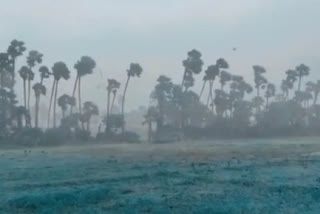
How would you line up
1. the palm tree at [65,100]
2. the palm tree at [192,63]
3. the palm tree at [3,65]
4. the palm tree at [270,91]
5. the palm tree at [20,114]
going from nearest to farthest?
the palm tree at [20,114]
the palm tree at [3,65]
the palm tree at [65,100]
the palm tree at [192,63]
the palm tree at [270,91]

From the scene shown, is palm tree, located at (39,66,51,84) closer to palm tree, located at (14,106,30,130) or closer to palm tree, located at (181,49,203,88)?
palm tree, located at (14,106,30,130)

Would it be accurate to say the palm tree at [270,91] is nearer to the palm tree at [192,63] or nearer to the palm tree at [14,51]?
the palm tree at [192,63]

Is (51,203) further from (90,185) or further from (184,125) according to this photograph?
(184,125)

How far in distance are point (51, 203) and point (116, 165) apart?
14.6 meters

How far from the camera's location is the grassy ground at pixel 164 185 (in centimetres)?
2452

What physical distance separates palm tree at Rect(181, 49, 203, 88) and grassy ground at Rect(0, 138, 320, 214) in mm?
46819

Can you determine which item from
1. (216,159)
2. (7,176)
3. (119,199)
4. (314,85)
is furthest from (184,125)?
(119,199)

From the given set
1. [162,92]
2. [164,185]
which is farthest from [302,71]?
[164,185]

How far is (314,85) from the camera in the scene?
338 ft

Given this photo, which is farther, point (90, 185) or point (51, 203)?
point (90, 185)

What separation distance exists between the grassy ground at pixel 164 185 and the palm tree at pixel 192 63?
46819 millimetres

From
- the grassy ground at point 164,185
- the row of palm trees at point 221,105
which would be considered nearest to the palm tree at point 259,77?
the row of palm trees at point 221,105

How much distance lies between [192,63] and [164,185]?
204 feet

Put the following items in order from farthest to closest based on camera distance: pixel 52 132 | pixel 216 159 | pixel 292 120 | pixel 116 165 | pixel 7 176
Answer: pixel 292 120 < pixel 52 132 < pixel 216 159 < pixel 116 165 < pixel 7 176
